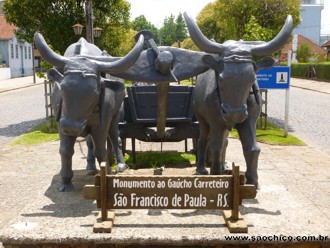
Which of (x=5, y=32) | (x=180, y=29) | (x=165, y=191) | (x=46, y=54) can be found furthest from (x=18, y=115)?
(x=180, y=29)

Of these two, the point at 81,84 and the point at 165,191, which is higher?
the point at 81,84

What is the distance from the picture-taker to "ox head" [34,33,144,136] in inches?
158

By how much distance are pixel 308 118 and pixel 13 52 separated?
3255 cm

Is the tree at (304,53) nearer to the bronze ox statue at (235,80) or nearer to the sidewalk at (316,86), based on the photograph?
the sidewalk at (316,86)

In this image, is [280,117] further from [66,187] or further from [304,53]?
[304,53]

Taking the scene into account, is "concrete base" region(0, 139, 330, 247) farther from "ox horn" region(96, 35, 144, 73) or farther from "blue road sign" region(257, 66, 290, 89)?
"blue road sign" region(257, 66, 290, 89)

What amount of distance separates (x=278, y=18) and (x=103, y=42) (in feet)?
19.0

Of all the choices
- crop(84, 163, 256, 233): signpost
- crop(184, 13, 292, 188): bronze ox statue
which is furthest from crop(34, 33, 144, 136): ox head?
crop(184, 13, 292, 188): bronze ox statue

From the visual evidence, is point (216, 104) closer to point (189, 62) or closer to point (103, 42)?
point (189, 62)

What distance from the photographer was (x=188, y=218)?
13.5 ft

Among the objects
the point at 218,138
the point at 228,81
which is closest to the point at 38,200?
the point at 218,138

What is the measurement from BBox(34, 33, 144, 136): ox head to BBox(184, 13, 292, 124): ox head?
69cm

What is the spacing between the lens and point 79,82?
4.00 metres

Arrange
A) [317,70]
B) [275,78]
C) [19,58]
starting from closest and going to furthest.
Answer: [275,78] < [317,70] < [19,58]
